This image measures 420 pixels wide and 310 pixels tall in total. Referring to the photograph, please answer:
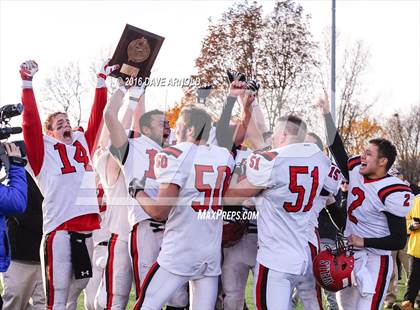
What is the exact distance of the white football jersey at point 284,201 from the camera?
4.88 m

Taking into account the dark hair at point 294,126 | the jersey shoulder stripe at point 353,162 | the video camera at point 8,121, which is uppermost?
the dark hair at point 294,126

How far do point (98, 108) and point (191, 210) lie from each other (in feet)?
5.58

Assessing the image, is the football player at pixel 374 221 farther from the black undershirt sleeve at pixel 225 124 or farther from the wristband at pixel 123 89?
the wristband at pixel 123 89

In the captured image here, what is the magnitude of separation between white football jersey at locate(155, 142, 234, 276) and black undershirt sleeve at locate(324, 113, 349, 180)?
1181 mm

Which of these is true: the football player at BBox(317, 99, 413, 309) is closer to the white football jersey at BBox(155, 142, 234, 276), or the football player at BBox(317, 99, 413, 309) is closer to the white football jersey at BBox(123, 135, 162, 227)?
the white football jersey at BBox(155, 142, 234, 276)

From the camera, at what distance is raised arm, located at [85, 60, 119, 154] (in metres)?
5.88

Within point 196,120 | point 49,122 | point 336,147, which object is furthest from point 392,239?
point 49,122

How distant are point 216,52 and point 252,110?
14.9m

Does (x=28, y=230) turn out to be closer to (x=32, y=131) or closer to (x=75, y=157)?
(x=75, y=157)

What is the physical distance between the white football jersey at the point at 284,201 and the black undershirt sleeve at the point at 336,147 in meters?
0.62

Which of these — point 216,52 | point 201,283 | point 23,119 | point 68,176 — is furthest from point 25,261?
point 216,52

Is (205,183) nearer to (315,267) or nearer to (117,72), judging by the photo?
(315,267)

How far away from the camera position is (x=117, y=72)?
589cm

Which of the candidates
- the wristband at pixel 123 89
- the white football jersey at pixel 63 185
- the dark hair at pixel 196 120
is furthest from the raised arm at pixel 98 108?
the dark hair at pixel 196 120
